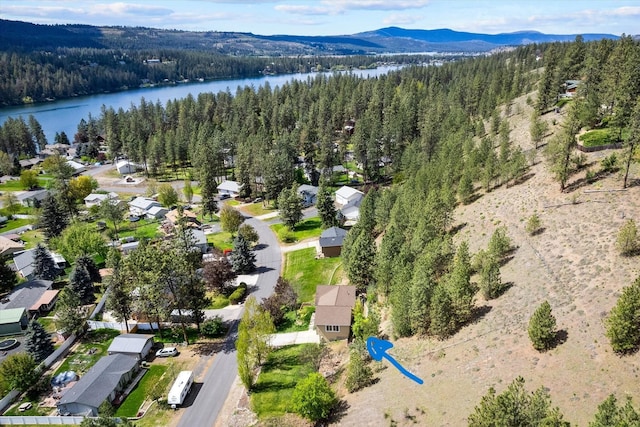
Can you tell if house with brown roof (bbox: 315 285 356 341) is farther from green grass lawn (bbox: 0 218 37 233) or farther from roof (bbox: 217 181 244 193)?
green grass lawn (bbox: 0 218 37 233)

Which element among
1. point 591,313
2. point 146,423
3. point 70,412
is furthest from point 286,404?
point 591,313

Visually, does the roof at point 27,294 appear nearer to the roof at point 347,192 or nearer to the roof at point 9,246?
the roof at point 9,246

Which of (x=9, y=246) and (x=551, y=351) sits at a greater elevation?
(x=551, y=351)

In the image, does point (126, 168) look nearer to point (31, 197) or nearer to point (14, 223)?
point (31, 197)

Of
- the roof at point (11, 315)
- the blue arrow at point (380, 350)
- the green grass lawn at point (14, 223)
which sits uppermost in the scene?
the blue arrow at point (380, 350)

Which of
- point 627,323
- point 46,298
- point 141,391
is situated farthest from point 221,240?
point 627,323

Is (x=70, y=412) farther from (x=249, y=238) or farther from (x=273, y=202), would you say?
(x=273, y=202)

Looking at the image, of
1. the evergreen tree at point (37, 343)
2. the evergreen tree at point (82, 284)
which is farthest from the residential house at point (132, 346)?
the evergreen tree at point (82, 284)
